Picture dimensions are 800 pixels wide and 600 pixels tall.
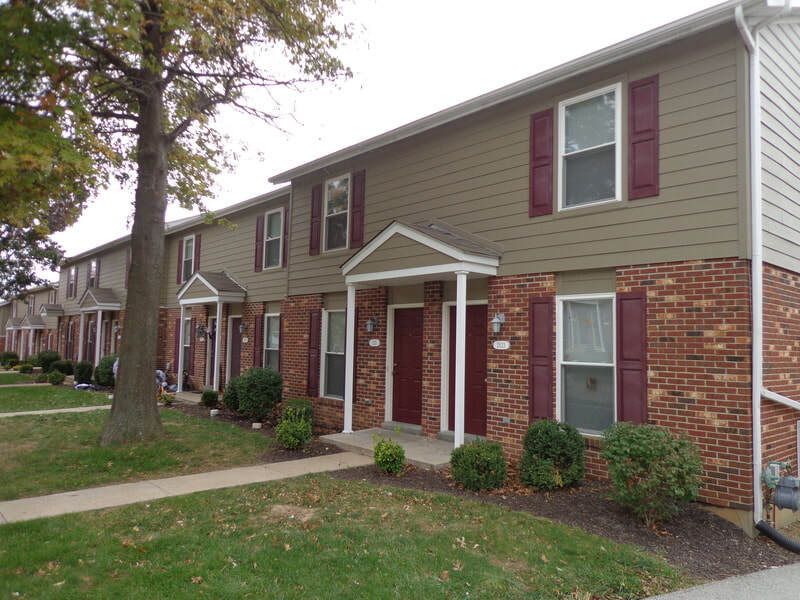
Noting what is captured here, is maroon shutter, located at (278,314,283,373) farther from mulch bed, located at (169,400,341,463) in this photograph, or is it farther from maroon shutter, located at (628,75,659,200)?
maroon shutter, located at (628,75,659,200)

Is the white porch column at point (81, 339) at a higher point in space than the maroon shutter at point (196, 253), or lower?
lower

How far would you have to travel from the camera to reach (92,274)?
84.3ft

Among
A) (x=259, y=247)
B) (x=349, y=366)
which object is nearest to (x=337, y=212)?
(x=349, y=366)

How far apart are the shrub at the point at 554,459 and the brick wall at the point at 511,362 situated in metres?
0.94

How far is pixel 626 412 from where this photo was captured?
21.7ft

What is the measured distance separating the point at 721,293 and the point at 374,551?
14.9ft

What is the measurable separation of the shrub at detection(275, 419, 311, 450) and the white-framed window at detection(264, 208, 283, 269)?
5.97 metres

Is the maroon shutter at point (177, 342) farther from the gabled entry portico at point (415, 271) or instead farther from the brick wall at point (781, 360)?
the brick wall at point (781, 360)

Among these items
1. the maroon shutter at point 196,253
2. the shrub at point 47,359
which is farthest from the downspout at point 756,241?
the shrub at point 47,359

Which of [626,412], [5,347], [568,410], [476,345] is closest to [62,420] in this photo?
[476,345]

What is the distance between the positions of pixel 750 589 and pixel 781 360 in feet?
10.4

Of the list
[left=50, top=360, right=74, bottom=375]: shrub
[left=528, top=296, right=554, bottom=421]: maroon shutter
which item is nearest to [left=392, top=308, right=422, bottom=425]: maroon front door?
[left=528, top=296, right=554, bottom=421]: maroon shutter

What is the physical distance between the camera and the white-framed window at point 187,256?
714 inches

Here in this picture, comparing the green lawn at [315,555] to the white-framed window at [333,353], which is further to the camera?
the white-framed window at [333,353]
